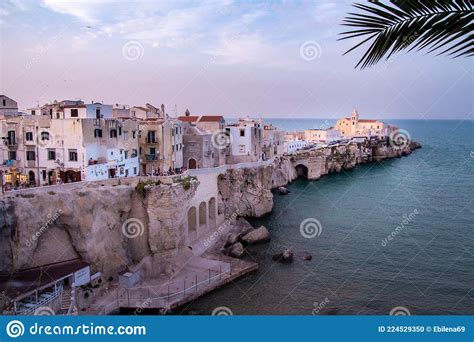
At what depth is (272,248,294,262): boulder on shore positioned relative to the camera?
21797mm

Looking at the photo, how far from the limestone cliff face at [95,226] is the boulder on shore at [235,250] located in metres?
2.99

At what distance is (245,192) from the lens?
31922 millimetres

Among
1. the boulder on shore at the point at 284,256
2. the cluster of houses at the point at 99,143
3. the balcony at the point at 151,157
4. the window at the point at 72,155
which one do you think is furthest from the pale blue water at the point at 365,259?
the window at the point at 72,155

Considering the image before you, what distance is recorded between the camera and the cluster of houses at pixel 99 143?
70.3ft

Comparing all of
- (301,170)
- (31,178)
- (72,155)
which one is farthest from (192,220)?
(301,170)

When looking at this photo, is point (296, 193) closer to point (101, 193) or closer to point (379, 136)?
point (101, 193)

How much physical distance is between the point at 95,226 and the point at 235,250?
7.64m

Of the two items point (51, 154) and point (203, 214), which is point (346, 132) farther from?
point (51, 154)

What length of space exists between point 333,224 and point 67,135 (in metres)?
17.2

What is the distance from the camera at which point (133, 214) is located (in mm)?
20406

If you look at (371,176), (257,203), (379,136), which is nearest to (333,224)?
(257,203)

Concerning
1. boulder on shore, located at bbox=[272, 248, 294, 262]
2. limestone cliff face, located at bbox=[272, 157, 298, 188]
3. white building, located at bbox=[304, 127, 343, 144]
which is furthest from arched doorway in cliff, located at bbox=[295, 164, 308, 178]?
boulder on shore, located at bbox=[272, 248, 294, 262]

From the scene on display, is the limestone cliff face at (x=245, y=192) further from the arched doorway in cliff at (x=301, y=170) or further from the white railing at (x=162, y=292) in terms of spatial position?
the arched doorway in cliff at (x=301, y=170)

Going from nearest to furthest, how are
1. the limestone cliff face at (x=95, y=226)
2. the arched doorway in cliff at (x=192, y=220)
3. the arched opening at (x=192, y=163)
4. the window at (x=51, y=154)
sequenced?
the limestone cliff face at (x=95, y=226) → the window at (x=51, y=154) → the arched doorway in cliff at (x=192, y=220) → the arched opening at (x=192, y=163)
